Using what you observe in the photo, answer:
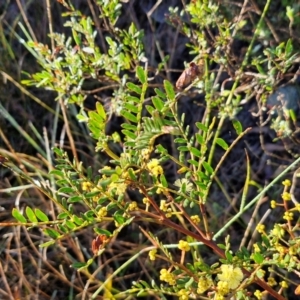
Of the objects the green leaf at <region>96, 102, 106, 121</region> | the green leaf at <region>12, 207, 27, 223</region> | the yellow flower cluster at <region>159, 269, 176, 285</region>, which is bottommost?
the yellow flower cluster at <region>159, 269, 176, 285</region>

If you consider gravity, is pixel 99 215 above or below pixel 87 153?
above

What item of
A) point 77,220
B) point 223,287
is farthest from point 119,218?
point 223,287

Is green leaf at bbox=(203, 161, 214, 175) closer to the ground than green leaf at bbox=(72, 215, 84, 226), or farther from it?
closer to the ground

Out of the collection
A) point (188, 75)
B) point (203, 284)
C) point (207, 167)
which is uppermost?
point (188, 75)

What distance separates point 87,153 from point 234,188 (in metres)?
0.45

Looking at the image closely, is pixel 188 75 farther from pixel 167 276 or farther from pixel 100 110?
pixel 167 276

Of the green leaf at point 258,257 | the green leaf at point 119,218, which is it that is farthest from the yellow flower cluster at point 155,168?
the green leaf at point 258,257

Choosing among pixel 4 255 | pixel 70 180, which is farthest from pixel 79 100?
pixel 4 255

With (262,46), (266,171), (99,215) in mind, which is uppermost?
(99,215)

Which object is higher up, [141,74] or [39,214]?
[141,74]

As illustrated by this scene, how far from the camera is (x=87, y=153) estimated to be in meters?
1.78

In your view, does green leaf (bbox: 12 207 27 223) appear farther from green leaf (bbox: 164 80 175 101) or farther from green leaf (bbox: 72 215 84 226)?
green leaf (bbox: 164 80 175 101)

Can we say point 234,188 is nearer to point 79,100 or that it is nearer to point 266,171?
point 266,171

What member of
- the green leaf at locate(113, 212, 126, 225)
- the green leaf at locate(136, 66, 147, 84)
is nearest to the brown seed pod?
the green leaf at locate(136, 66, 147, 84)
